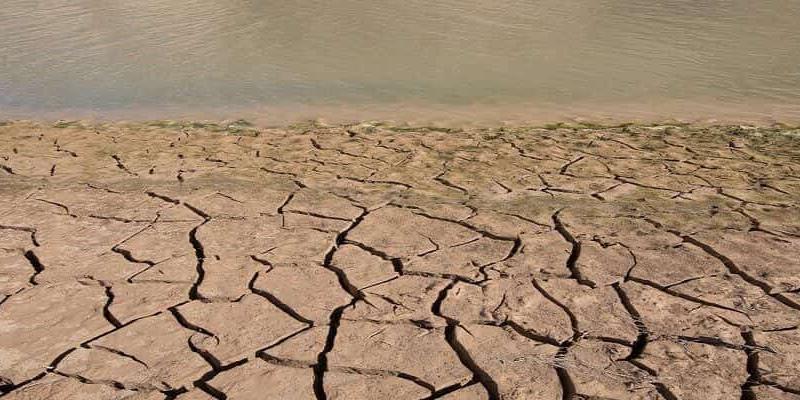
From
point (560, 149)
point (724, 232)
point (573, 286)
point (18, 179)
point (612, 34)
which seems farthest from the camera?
point (612, 34)

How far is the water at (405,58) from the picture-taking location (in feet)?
21.6

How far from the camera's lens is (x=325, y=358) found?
102 inches

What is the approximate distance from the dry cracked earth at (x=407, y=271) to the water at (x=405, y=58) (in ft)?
5.18

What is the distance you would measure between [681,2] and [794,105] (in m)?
4.58

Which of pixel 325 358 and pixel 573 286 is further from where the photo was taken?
pixel 573 286

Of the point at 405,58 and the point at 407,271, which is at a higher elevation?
the point at 407,271

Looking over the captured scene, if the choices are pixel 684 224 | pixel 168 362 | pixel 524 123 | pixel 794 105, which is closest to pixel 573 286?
pixel 684 224

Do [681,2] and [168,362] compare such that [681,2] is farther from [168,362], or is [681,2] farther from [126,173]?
[168,362]

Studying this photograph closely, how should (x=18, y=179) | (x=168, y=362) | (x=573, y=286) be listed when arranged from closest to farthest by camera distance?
(x=168, y=362) < (x=573, y=286) < (x=18, y=179)

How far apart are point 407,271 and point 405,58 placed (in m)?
5.03

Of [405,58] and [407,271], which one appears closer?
[407,271]

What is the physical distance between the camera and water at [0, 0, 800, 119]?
659cm

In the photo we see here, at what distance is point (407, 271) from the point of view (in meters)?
3.22

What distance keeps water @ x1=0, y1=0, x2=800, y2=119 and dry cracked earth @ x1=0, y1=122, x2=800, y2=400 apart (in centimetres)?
158
